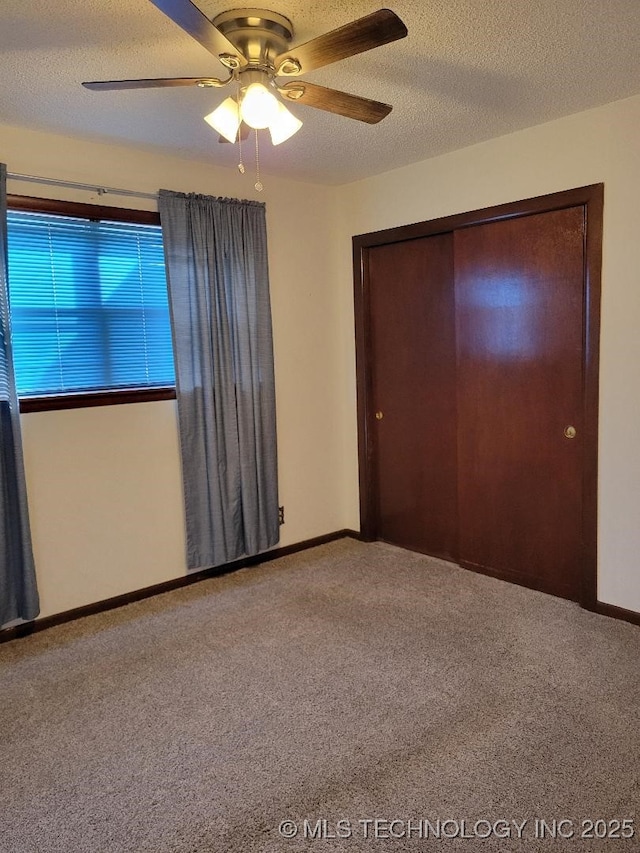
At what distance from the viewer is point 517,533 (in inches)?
137

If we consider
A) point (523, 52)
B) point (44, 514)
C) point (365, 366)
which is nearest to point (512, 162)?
point (523, 52)

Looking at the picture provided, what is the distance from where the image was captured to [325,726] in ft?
7.41

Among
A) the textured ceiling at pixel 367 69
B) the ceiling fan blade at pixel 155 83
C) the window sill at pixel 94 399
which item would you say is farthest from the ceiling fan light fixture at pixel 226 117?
the window sill at pixel 94 399

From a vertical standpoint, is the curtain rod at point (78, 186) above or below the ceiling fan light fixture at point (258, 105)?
above

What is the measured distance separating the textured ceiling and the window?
0.44 meters

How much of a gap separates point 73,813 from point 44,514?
5.11 ft

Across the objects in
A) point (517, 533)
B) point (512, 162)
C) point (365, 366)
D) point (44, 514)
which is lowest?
point (517, 533)

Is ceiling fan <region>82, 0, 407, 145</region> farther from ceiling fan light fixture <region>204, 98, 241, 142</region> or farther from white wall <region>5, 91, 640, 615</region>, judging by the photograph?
white wall <region>5, 91, 640, 615</region>

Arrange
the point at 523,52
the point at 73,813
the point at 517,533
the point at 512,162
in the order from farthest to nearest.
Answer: the point at 517,533
the point at 512,162
the point at 523,52
the point at 73,813

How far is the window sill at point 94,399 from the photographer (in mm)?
3025

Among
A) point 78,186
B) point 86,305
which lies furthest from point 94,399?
point 78,186

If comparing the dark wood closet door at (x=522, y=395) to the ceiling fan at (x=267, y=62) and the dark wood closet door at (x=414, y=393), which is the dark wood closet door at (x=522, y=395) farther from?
the ceiling fan at (x=267, y=62)

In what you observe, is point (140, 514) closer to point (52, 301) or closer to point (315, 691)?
point (52, 301)

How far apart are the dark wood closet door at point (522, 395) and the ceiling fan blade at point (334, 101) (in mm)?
1368
